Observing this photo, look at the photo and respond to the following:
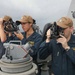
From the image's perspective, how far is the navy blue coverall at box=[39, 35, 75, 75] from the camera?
8.14ft

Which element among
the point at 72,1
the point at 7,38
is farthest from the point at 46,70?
the point at 72,1

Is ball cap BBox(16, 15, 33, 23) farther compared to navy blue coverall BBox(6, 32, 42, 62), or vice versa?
ball cap BBox(16, 15, 33, 23)

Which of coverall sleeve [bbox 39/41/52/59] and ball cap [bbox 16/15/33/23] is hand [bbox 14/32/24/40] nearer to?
ball cap [bbox 16/15/33/23]

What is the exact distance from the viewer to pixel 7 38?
11.2ft

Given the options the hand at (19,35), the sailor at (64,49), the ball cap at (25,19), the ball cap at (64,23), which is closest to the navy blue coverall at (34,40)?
the hand at (19,35)

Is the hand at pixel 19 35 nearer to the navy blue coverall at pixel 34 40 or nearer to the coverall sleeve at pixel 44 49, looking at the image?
the navy blue coverall at pixel 34 40

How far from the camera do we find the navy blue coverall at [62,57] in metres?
2.48

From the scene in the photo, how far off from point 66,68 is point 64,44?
31 cm

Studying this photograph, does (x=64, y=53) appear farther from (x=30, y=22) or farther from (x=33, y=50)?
(x=30, y=22)

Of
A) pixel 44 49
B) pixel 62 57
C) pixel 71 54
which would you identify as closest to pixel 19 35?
pixel 44 49

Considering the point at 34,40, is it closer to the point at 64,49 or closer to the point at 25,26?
the point at 25,26

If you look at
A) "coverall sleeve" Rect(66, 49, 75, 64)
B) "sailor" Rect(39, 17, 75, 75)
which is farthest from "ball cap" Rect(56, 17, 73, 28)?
"coverall sleeve" Rect(66, 49, 75, 64)

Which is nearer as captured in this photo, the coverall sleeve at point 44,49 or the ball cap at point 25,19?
the coverall sleeve at point 44,49

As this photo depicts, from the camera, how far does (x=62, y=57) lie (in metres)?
2.56
